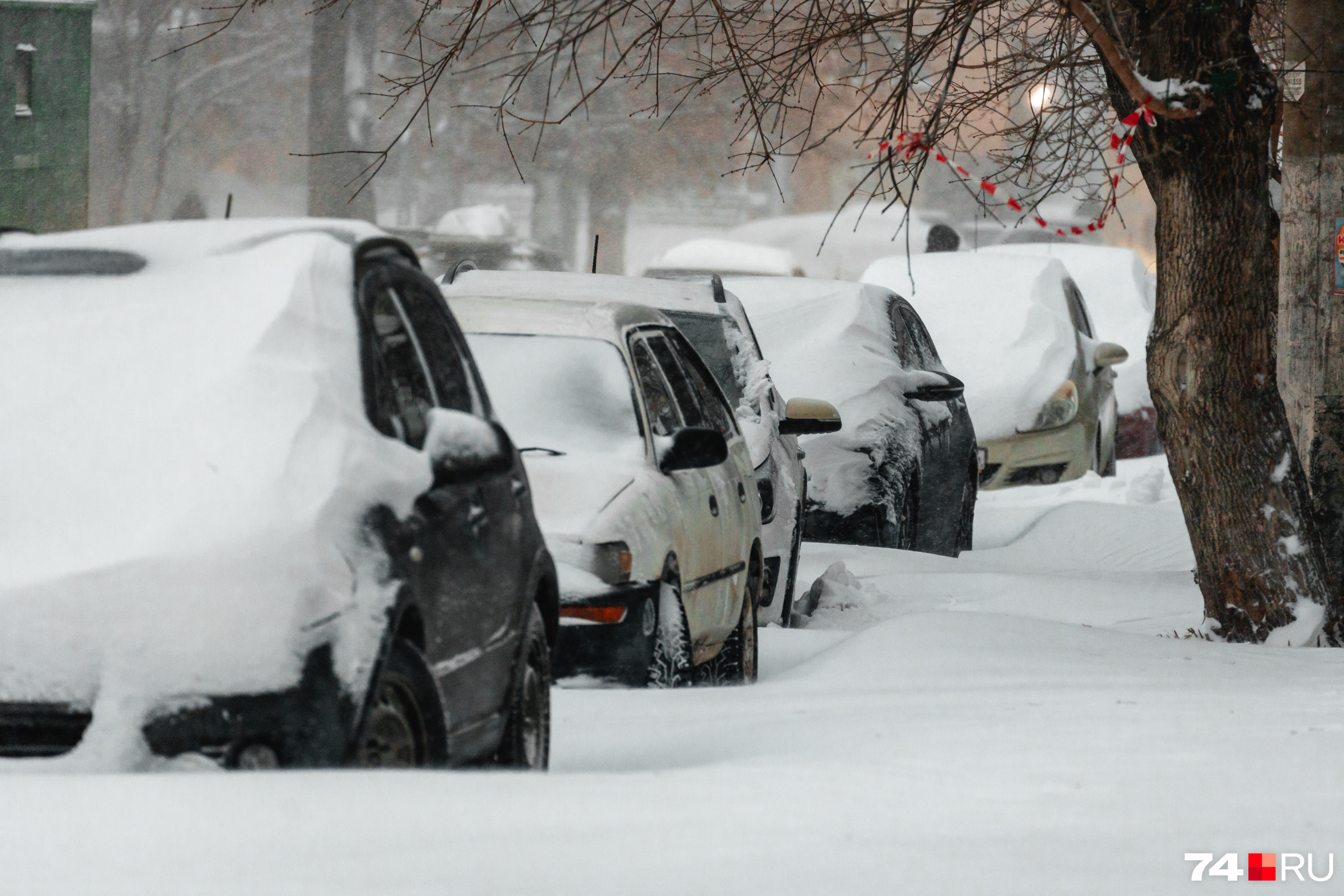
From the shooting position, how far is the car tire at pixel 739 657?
6695mm

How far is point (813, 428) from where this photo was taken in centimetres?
852

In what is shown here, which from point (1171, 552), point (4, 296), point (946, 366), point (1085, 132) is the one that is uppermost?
point (1085, 132)

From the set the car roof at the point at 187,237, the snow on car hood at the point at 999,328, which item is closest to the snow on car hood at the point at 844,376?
the snow on car hood at the point at 999,328

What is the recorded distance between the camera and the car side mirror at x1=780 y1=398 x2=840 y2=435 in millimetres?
8484

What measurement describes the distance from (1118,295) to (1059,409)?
5.65 meters

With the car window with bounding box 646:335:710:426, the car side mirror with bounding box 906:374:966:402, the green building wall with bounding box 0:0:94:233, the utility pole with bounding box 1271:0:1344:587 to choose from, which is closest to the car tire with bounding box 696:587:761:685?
the car window with bounding box 646:335:710:426

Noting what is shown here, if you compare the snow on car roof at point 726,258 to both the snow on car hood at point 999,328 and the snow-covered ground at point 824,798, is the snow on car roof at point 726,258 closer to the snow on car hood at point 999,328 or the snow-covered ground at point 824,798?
the snow on car hood at point 999,328

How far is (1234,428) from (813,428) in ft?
6.39

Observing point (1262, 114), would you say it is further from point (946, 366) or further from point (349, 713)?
point (946, 366)

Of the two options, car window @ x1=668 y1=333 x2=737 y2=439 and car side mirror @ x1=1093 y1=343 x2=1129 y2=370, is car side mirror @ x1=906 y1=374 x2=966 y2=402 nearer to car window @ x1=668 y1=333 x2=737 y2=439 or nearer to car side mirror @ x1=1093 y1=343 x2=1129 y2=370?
car window @ x1=668 y1=333 x2=737 y2=439

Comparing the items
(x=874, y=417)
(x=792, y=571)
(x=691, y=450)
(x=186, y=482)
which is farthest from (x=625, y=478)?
(x=874, y=417)

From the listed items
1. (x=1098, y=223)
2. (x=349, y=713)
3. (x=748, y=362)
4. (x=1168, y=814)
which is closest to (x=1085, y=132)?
(x=1098, y=223)

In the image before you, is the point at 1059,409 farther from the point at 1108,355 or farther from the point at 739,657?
the point at 739,657

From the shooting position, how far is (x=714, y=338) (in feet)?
29.4
